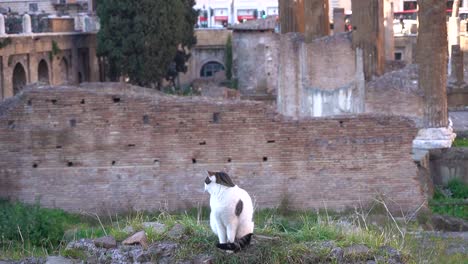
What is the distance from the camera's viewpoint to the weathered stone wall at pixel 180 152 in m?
13.3

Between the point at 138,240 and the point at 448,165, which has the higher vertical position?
the point at 138,240

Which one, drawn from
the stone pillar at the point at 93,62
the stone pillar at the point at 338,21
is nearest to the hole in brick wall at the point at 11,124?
the stone pillar at the point at 338,21

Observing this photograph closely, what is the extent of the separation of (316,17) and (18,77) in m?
9.88

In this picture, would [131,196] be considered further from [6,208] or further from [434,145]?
[434,145]

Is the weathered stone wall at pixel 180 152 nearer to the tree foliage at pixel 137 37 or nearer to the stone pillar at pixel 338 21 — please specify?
the stone pillar at pixel 338 21

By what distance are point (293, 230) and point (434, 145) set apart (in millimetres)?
8477

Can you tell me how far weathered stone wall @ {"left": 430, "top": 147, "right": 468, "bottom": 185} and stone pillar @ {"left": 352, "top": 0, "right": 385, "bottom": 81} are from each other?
312 centimetres

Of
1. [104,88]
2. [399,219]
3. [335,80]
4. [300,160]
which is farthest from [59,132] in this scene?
[335,80]

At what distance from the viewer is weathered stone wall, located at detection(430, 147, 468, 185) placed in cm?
1486

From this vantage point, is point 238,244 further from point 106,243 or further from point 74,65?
point 74,65

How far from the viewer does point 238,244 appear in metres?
6.35

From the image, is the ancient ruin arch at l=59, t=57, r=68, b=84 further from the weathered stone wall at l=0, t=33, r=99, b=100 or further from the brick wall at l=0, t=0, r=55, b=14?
the brick wall at l=0, t=0, r=55, b=14

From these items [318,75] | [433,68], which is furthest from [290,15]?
[433,68]

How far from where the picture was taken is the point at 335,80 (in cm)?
1872
